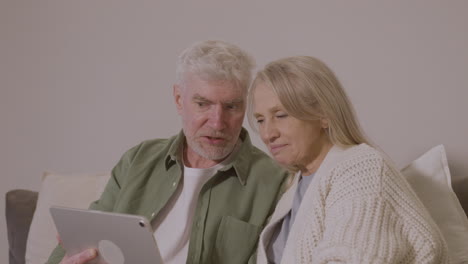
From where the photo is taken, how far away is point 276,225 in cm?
172

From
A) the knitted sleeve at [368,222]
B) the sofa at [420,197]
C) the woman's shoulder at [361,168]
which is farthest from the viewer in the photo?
the sofa at [420,197]

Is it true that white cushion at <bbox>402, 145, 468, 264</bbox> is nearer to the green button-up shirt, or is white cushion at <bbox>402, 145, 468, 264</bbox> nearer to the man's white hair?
the green button-up shirt

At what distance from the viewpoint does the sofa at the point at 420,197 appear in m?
1.57

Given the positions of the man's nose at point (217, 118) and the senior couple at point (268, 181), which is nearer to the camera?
the senior couple at point (268, 181)

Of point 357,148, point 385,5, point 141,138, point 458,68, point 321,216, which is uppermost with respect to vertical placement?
point 385,5

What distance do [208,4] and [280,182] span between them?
31.2 inches

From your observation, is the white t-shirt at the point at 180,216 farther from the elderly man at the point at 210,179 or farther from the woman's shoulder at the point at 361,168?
the woman's shoulder at the point at 361,168

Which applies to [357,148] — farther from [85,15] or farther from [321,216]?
[85,15]

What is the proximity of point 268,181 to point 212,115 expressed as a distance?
268mm

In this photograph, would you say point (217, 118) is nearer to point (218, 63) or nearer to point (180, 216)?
point (218, 63)

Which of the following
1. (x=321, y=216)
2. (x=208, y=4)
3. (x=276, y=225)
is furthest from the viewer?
(x=208, y=4)

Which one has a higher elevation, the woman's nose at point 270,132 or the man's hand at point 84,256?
the woman's nose at point 270,132

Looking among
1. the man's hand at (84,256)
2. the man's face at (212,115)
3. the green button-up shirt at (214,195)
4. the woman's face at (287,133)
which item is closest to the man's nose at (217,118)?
the man's face at (212,115)

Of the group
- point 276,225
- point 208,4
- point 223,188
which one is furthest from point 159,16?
point 276,225
